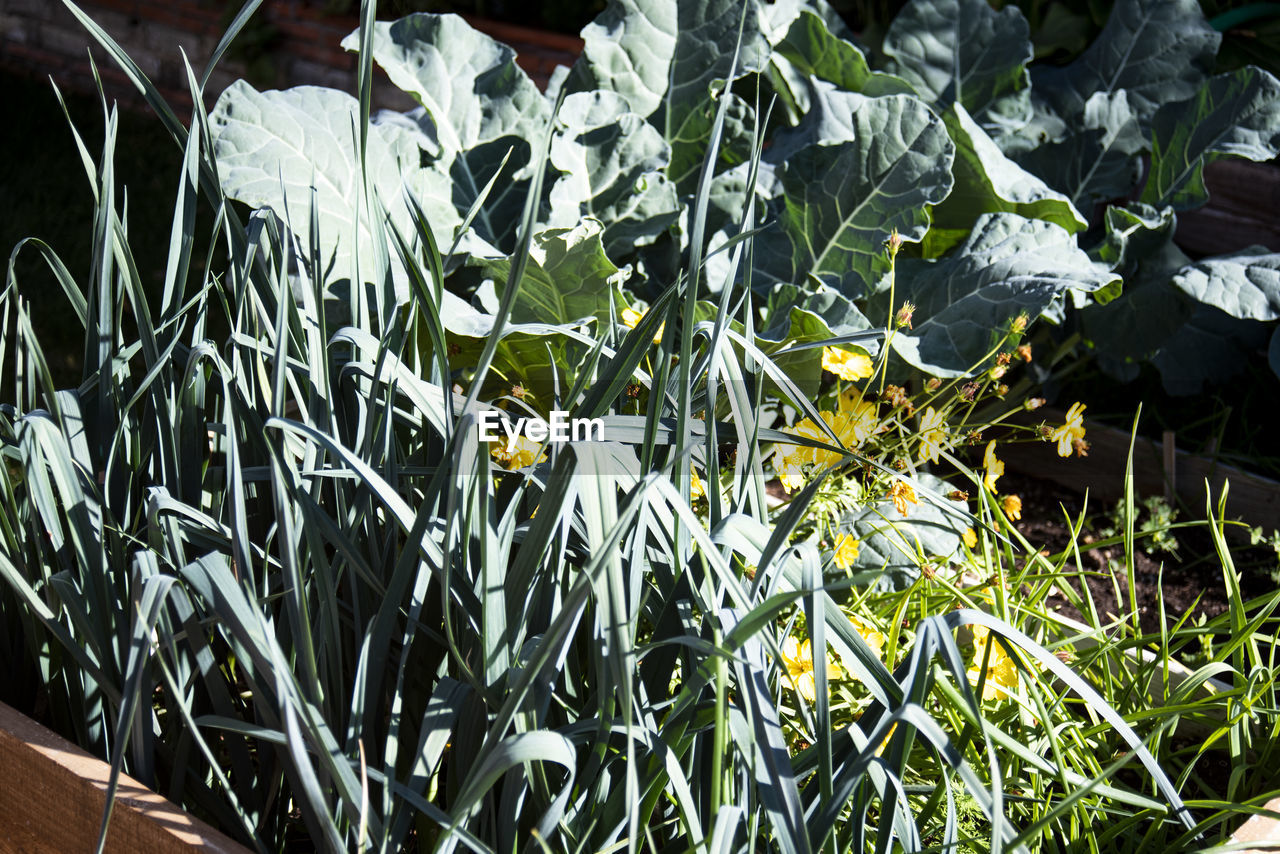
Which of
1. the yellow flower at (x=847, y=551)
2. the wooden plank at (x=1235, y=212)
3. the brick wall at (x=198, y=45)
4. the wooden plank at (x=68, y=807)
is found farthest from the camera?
the brick wall at (x=198, y=45)

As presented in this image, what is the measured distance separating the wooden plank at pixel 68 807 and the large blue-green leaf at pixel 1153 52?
193 cm

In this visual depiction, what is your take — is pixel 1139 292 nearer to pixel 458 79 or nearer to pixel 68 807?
pixel 458 79

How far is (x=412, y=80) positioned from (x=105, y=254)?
86 centimetres

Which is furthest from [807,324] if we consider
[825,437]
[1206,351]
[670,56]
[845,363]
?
[1206,351]

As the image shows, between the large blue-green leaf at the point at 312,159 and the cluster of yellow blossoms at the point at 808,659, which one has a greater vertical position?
the large blue-green leaf at the point at 312,159

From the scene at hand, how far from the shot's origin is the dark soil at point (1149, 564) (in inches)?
61.3

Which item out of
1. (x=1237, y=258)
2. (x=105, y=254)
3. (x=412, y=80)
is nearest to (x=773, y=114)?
(x=412, y=80)

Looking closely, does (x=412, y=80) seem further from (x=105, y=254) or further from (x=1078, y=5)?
(x=1078, y=5)

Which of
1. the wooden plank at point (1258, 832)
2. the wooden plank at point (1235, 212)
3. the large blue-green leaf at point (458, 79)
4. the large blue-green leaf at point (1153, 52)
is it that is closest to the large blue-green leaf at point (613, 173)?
the large blue-green leaf at point (458, 79)

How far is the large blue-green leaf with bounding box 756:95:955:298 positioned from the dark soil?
1.58ft

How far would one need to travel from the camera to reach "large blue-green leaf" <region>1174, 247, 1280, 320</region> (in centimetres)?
153

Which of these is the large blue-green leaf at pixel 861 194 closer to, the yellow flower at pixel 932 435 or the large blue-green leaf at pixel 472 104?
the yellow flower at pixel 932 435

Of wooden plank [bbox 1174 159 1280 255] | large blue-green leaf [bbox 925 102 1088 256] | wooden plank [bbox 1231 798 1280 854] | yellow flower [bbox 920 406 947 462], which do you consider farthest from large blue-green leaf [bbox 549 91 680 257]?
wooden plank [bbox 1174 159 1280 255]

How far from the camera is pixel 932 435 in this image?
1.40 m
